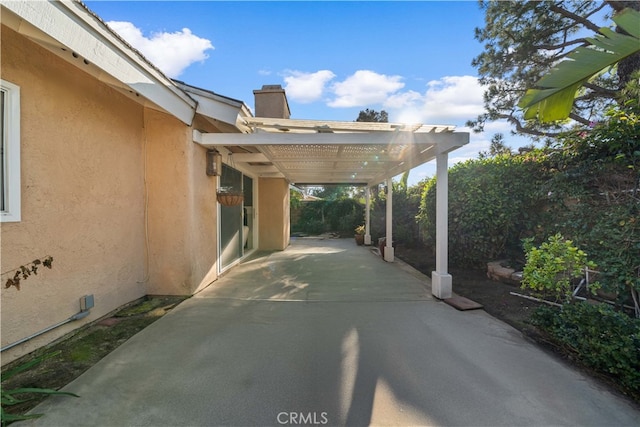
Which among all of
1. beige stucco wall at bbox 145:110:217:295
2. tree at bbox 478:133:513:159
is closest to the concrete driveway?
beige stucco wall at bbox 145:110:217:295

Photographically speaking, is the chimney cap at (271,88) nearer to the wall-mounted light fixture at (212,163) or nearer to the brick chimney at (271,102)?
the brick chimney at (271,102)

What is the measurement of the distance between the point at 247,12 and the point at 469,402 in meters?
7.74

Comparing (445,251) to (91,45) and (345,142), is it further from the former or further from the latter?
(91,45)

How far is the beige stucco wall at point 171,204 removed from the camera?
547 cm

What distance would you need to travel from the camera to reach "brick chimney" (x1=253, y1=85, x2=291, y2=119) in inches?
426

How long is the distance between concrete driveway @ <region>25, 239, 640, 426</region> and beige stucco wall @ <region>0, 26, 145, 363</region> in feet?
3.57

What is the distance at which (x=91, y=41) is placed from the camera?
3.17 m

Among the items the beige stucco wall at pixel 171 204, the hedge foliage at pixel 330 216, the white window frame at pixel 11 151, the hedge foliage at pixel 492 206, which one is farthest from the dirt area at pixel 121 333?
the hedge foliage at pixel 330 216

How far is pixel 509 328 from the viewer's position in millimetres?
4133

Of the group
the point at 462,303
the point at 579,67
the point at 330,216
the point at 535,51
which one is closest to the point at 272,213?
the point at 330,216

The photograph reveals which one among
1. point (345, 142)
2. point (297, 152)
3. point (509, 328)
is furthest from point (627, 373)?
point (297, 152)

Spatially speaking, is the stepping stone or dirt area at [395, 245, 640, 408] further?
the stepping stone

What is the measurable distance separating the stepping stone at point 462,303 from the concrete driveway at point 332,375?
184 mm

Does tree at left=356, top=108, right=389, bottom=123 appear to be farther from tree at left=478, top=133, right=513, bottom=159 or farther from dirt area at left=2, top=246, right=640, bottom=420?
dirt area at left=2, top=246, right=640, bottom=420
